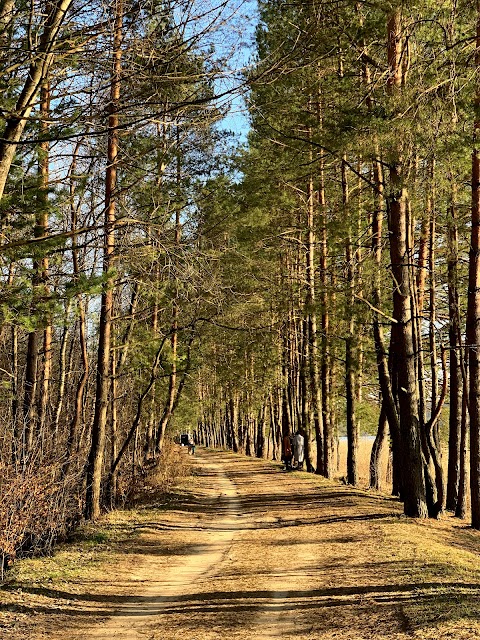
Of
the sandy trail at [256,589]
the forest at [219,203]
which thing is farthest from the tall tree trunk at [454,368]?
the sandy trail at [256,589]

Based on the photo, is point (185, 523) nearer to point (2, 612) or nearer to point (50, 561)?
point (50, 561)

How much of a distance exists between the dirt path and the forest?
1.83 metres

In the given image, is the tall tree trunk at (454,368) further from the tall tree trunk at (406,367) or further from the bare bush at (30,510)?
the bare bush at (30,510)

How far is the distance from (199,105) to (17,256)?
3.67m

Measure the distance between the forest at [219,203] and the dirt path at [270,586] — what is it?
183cm

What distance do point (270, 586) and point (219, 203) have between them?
372 inches

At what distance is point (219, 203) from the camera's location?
1470cm

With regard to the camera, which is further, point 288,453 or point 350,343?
point 288,453

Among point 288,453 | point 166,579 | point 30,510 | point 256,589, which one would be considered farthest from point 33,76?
point 288,453

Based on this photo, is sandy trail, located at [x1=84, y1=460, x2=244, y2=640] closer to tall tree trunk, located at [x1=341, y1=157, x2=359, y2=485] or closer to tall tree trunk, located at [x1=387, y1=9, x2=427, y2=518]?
tall tree trunk, located at [x1=387, y1=9, x2=427, y2=518]

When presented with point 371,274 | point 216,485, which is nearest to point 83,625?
point 371,274

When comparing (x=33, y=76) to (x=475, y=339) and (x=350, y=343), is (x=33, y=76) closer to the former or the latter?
(x=475, y=339)

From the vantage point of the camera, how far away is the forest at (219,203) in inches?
211

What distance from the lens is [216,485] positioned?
2045 centimetres
